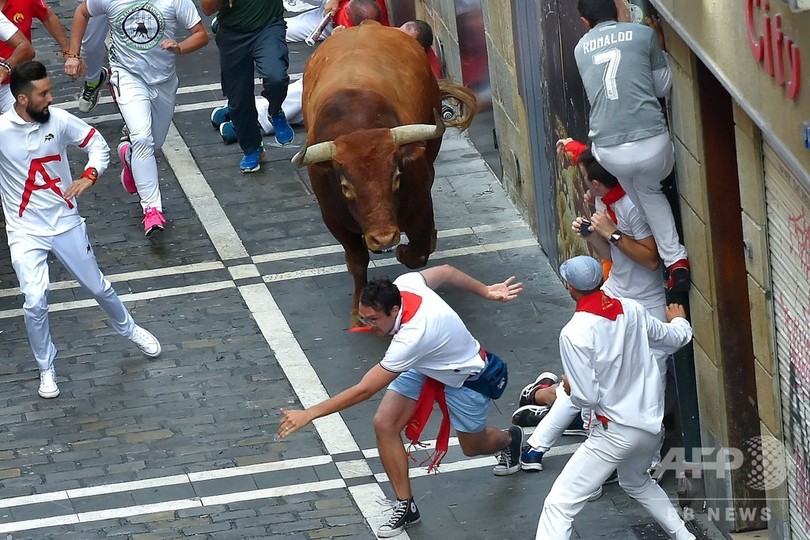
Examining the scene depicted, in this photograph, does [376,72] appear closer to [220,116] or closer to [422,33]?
[422,33]

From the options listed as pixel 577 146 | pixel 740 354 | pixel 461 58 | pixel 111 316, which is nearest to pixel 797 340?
→ pixel 740 354

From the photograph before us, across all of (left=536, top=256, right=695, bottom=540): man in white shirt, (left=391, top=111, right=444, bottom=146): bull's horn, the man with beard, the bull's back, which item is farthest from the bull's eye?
(left=536, top=256, right=695, bottom=540): man in white shirt

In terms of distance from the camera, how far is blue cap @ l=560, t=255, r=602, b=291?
342 inches

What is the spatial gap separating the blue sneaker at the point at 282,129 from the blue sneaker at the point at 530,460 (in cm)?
641

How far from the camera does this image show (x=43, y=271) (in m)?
11.7

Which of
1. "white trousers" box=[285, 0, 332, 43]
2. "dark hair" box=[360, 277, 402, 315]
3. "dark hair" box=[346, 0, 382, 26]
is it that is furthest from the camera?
"white trousers" box=[285, 0, 332, 43]

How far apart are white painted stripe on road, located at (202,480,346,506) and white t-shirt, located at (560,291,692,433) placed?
2.36m

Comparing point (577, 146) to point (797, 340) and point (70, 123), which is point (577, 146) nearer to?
point (797, 340)

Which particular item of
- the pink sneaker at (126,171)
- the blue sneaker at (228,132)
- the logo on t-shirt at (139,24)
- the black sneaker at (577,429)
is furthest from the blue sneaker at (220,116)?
the black sneaker at (577,429)

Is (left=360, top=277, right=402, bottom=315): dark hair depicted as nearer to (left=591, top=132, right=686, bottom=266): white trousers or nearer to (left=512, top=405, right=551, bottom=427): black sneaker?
(left=591, top=132, right=686, bottom=266): white trousers

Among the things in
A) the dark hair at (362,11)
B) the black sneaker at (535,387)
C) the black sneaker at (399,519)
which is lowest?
the black sneaker at (535,387)

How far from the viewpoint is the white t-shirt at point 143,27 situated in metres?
14.2

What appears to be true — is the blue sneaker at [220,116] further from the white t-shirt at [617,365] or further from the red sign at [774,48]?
the red sign at [774,48]

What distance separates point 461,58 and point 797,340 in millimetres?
7860
